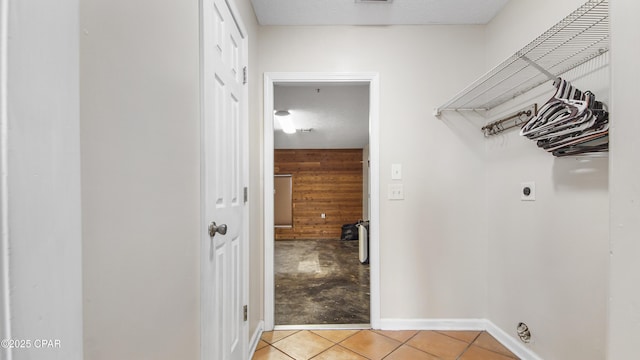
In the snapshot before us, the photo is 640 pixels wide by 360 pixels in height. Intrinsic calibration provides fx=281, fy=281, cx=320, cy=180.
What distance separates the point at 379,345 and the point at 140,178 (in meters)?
1.91

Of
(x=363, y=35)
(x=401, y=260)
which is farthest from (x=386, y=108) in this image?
(x=401, y=260)

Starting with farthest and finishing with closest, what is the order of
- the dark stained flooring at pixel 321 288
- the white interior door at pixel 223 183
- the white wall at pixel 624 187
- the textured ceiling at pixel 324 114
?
the textured ceiling at pixel 324 114 → the dark stained flooring at pixel 321 288 → the white interior door at pixel 223 183 → the white wall at pixel 624 187

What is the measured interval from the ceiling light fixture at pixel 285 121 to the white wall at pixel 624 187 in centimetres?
398

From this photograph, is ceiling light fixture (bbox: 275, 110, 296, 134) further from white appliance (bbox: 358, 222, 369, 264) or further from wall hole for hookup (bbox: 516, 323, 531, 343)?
wall hole for hookup (bbox: 516, 323, 531, 343)

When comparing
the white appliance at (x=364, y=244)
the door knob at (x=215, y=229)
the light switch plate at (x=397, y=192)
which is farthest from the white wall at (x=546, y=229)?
the white appliance at (x=364, y=244)

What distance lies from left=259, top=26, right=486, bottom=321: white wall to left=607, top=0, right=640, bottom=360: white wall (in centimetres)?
169

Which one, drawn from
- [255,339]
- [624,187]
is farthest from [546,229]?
[255,339]

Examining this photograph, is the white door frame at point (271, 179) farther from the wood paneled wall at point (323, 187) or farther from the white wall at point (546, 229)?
the wood paneled wall at point (323, 187)

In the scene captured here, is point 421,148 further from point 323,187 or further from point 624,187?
point 323,187

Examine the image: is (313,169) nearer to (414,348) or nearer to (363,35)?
(363,35)

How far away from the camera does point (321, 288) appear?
3.16 metres

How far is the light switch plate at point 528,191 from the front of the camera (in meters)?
1.72

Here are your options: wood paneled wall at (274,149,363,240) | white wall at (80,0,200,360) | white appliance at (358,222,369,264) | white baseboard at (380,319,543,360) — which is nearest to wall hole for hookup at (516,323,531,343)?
white baseboard at (380,319,543,360)

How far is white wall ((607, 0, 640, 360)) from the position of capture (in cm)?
48
